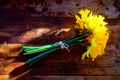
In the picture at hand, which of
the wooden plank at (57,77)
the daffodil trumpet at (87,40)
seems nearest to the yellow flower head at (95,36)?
the daffodil trumpet at (87,40)

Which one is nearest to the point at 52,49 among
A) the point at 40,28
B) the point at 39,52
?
the point at 39,52

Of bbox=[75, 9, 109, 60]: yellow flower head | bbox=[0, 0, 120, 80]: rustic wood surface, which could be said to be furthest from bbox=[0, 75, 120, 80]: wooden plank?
bbox=[75, 9, 109, 60]: yellow flower head

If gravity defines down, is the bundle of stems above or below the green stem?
above

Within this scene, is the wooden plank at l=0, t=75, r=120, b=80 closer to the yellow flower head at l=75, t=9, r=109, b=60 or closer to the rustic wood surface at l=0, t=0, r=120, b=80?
the rustic wood surface at l=0, t=0, r=120, b=80

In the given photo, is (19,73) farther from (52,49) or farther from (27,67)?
(52,49)

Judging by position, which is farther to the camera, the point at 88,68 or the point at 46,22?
the point at 46,22
